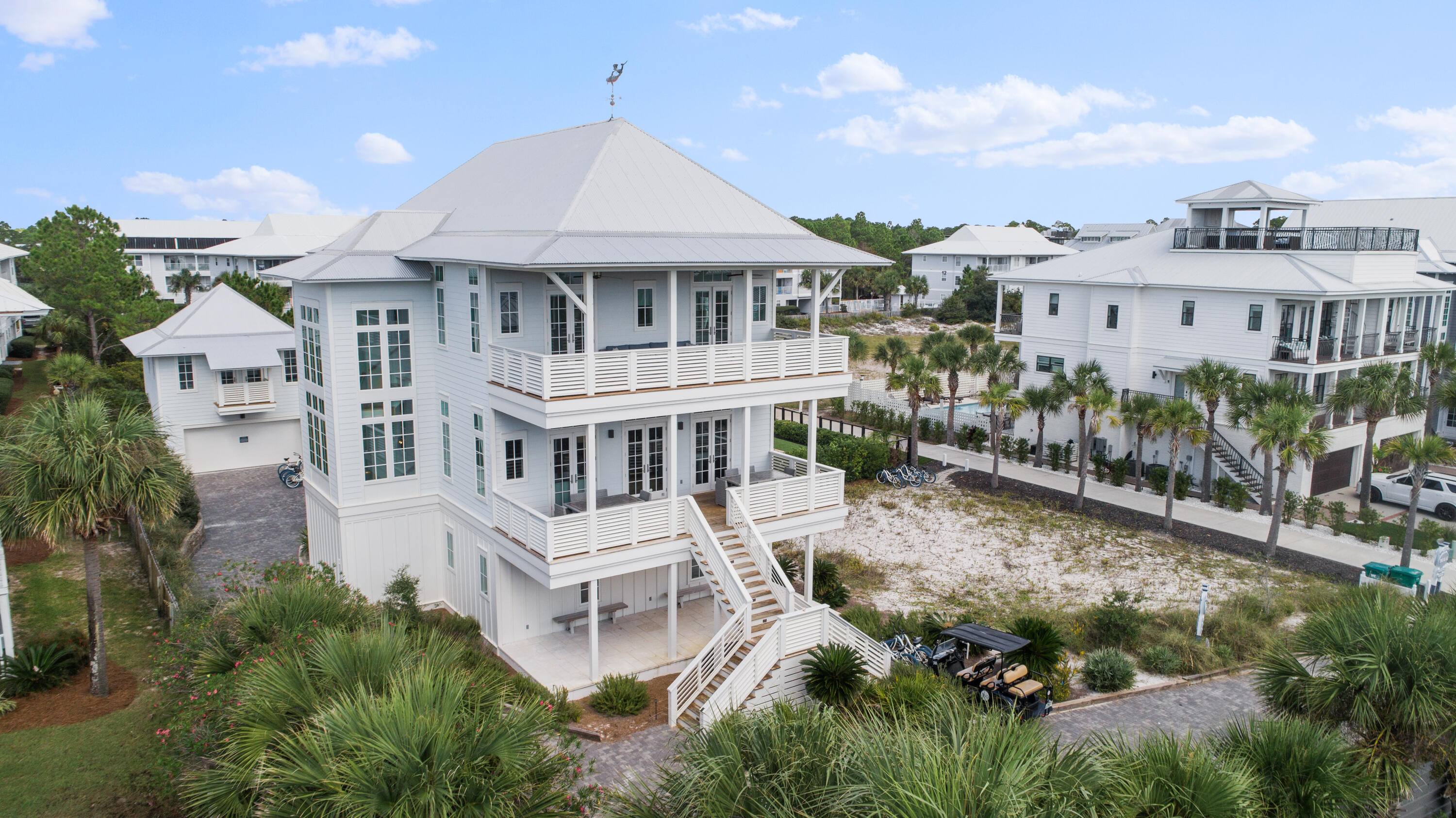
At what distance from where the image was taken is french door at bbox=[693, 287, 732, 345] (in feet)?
67.8

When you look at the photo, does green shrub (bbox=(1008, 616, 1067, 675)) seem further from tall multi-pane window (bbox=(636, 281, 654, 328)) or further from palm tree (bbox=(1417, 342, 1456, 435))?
palm tree (bbox=(1417, 342, 1456, 435))

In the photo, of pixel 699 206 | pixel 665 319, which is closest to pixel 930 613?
pixel 665 319

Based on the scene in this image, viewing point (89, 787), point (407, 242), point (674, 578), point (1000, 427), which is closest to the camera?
point (89, 787)

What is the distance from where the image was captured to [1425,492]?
98.6 feet

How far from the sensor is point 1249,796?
912 cm

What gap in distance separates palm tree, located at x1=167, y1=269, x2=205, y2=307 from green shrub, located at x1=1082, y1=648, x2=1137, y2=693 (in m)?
68.9

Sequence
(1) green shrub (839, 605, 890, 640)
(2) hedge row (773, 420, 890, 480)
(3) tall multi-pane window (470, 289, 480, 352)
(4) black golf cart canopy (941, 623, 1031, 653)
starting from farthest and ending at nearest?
1. (2) hedge row (773, 420, 890, 480)
2. (1) green shrub (839, 605, 890, 640)
3. (3) tall multi-pane window (470, 289, 480, 352)
4. (4) black golf cart canopy (941, 623, 1031, 653)

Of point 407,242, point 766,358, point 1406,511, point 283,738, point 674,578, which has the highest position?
point 407,242

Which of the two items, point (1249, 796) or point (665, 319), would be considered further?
point (665, 319)

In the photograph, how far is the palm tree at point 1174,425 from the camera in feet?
92.1

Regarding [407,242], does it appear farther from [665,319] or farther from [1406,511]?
[1406,511]

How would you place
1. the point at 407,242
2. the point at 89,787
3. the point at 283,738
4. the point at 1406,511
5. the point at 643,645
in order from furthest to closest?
1. the point at 1406,511
2. the point at 407,242
3. the point at 643,645
4. the point at 89,787
5. the point at 283,738

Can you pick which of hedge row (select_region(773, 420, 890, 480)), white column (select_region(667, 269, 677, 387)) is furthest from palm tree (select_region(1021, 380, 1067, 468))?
white column (select_region(667, 269, 677, 387))

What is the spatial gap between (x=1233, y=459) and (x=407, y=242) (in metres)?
27.2
